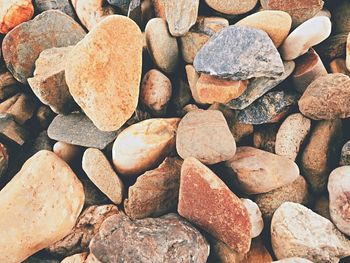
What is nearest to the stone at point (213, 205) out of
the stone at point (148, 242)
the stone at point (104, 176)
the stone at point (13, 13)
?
the stone at point (148, 242)

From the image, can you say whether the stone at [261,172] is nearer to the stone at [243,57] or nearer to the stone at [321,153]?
the stone at [321,153]

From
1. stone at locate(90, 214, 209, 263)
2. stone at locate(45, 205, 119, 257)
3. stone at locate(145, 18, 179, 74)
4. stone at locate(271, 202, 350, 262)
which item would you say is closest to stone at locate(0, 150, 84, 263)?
stone at locate(45, 205, 119, 257)

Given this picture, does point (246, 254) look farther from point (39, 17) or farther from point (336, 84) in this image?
point (39, 17)

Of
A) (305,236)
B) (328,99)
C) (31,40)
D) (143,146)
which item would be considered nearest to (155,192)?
(143,146)

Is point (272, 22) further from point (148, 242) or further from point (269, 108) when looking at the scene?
point (148, 242)

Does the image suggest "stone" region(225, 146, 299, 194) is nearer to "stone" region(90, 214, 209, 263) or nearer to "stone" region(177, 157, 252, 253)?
"stone" region(177, 157, 252, 253)
